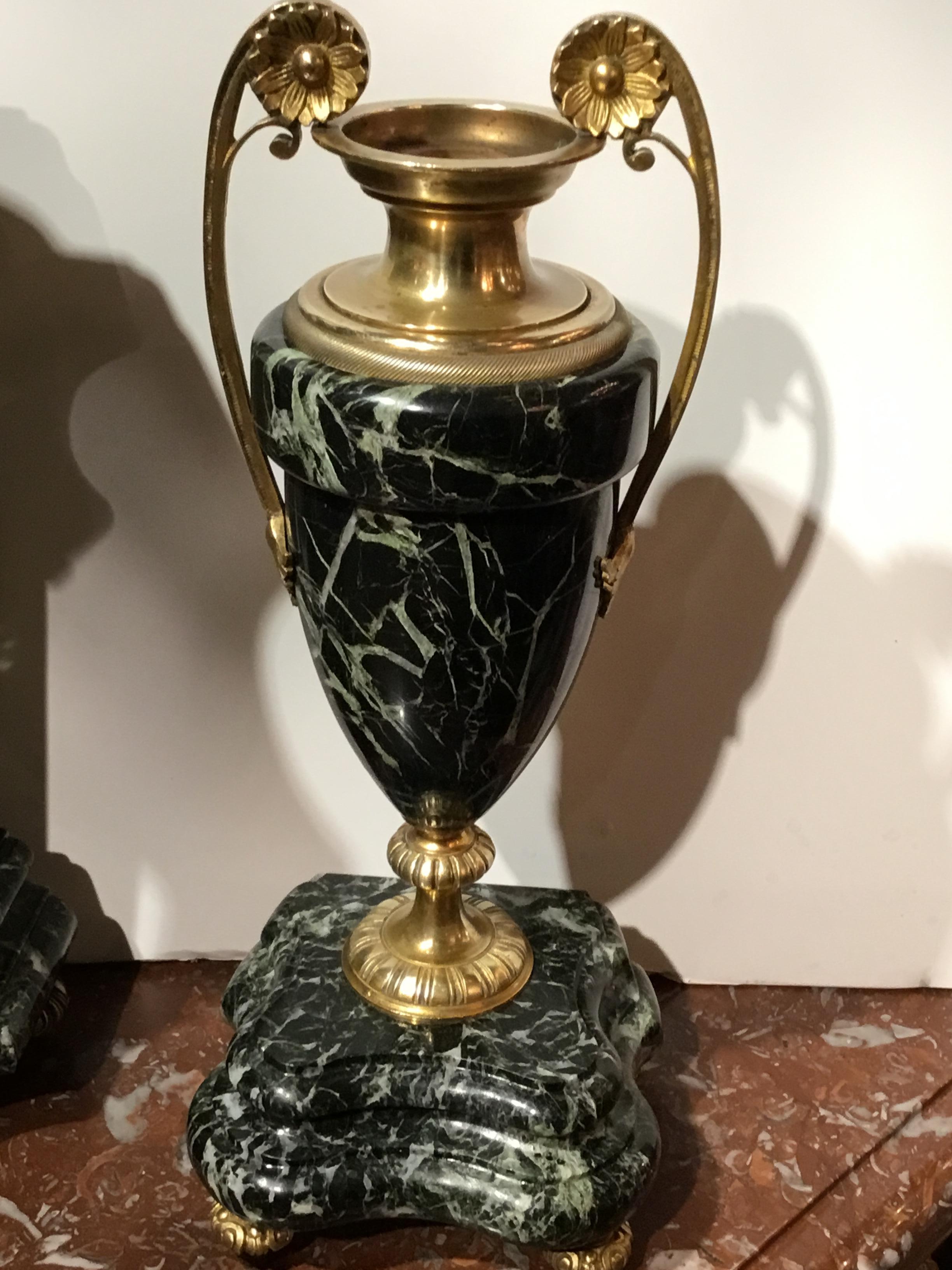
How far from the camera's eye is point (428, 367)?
2.58ft

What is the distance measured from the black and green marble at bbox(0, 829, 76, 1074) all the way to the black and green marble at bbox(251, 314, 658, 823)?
44cm

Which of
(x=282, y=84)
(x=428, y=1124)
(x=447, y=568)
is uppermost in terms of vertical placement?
(x=282, y=84)

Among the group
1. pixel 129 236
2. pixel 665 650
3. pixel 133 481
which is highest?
pixel 129 236

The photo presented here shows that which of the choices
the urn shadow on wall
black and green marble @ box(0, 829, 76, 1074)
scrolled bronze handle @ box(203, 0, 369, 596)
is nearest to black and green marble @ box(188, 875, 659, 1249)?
the urn shadow on wall

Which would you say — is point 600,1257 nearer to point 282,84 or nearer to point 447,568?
point 447,568

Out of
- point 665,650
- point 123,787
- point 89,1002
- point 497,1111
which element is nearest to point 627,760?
point 665,650

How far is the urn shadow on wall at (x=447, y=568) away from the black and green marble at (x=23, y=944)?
0.19 metres

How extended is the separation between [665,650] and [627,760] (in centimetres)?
14

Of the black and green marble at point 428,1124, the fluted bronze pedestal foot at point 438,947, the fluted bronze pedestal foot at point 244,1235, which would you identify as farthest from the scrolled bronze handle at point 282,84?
the fluted bronze pedestal foot at point 244,1235

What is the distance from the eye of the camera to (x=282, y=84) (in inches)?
31.4

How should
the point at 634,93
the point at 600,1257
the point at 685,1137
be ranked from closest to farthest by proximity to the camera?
the point at 634,93 < the point at 600,1257 < the point at 685,1137

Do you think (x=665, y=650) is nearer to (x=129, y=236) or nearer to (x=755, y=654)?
(x=755, y=654)

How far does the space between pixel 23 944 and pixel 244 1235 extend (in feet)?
1.20

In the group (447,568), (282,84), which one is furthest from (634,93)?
(447,568)
